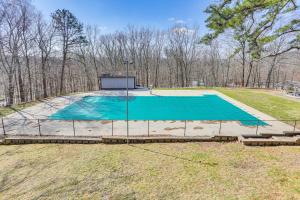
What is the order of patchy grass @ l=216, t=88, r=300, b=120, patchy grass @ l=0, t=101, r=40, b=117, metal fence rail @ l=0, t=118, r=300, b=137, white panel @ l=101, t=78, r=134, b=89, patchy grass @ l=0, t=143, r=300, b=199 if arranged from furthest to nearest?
white panel @ l=101, t=78, r=134, b=89
patchy grass @ l=0, t=101, r=40, b=117
patchy grass @ l=216, t=88, r=300, b=120
metal fence rail @ l=0, t=118, r=300, b=137
patchy grass @ l=0, t=143, r=300, b=199

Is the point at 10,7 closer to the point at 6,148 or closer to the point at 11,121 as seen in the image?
the point at 11,121

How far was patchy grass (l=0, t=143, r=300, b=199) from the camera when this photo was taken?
4637mm

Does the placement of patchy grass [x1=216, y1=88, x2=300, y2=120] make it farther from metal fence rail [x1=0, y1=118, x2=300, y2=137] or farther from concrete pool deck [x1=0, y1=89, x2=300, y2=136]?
metal fence rail [x1=0, y1=118, x2=300, y2=137]

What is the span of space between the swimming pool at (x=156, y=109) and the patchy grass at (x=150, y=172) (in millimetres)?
5370

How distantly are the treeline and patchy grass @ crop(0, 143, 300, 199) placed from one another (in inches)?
587

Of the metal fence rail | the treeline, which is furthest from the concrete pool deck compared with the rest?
the treeline

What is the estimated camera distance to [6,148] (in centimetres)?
757

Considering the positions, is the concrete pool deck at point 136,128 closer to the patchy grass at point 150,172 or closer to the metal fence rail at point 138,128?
the metal fence rail at point 138,128

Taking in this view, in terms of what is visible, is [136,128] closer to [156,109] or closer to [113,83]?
[156,109]

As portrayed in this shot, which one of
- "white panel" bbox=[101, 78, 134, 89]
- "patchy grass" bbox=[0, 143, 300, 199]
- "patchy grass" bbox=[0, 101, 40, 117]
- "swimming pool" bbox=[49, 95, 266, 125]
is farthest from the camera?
"white panel" bbox=[101, 78, 134, 89]

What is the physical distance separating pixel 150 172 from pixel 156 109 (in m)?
10.7

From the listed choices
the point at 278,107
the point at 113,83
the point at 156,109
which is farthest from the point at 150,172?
the point at 113,83

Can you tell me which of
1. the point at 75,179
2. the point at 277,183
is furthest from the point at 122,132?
the point at 277,183

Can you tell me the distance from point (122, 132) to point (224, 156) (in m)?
5.17
